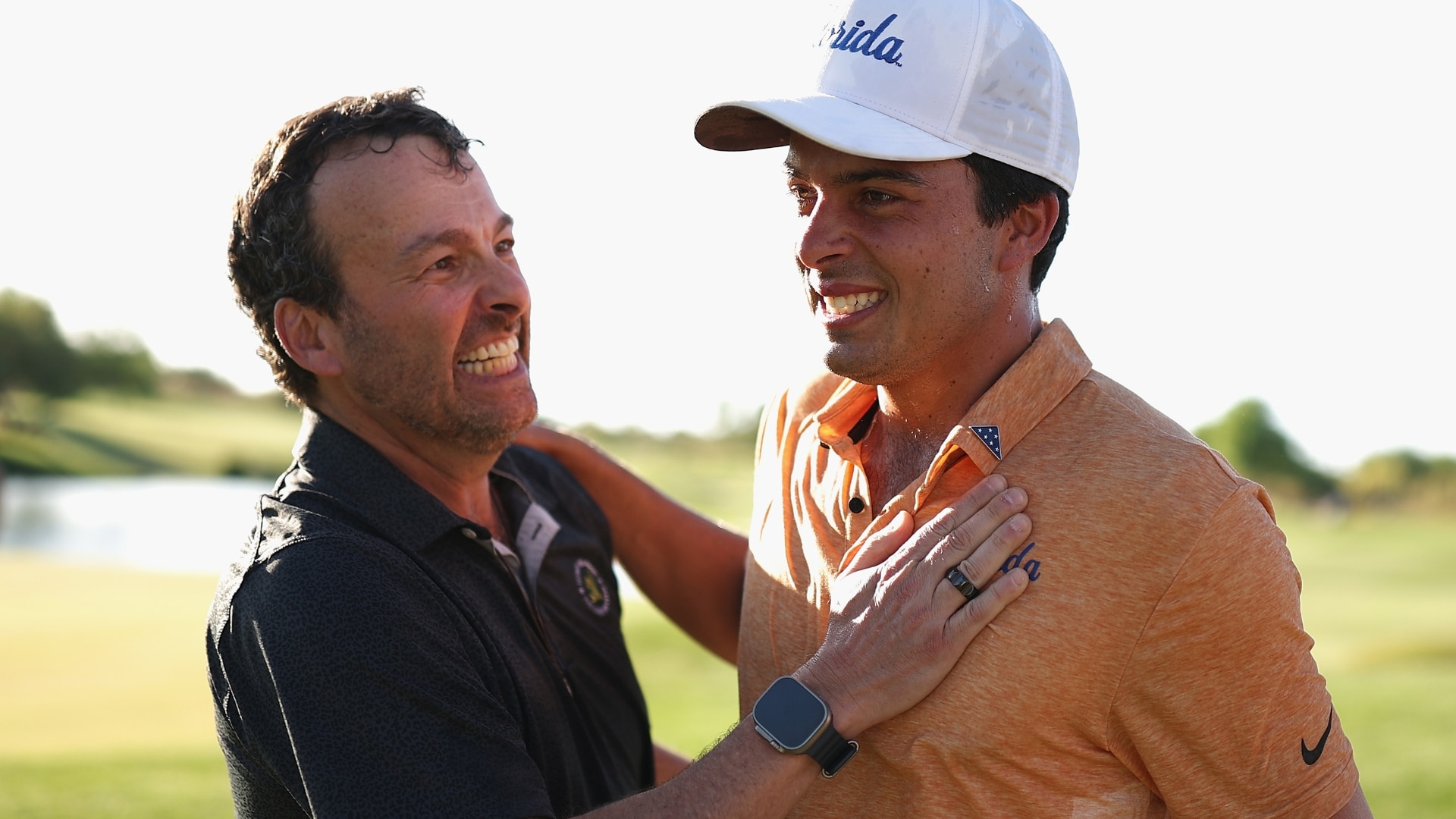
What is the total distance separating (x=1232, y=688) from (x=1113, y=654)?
22cm

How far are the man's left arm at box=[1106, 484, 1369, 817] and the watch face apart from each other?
1.85 feet

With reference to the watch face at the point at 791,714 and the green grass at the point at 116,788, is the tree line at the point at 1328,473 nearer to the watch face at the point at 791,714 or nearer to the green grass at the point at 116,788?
the green grass at the point at 116,788

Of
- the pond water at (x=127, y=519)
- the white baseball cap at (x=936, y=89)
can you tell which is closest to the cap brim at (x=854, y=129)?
the white baseball cap at (x=936, y=89)

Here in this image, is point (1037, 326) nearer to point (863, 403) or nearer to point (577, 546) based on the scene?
point (863, 403)

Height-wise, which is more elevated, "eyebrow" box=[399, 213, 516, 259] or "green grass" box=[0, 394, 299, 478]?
"green grass" box=[0, 394, 299, 478]

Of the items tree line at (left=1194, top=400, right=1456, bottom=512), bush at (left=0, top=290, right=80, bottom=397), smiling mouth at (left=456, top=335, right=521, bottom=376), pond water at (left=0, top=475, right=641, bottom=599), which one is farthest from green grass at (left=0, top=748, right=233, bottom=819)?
tree line at (left=1194, top=400, right=1456, bottom=512)

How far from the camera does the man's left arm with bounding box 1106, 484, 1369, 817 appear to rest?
224 centimetres

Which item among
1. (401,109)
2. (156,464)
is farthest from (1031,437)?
(156,464)

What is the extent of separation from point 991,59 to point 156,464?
1196 inches

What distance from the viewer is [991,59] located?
2.54 meters

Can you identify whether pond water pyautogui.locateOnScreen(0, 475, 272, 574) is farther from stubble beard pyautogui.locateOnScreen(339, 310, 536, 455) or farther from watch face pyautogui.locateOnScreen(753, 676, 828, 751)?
watch face pyautogui.locateOnScreen(753, 676, 828, 751)

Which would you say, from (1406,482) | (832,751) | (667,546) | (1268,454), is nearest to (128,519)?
(667,546)

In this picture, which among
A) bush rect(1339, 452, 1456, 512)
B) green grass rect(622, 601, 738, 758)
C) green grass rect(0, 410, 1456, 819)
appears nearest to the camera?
green grass rect(0, 410, 1456, 819)

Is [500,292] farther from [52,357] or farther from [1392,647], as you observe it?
[52,357]
